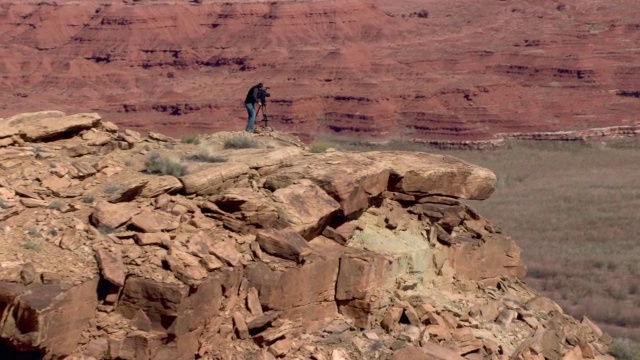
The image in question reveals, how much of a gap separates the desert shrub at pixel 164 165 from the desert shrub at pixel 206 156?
0.69m

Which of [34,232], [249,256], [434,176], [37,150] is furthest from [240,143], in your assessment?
[34,232]

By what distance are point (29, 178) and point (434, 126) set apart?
199ft

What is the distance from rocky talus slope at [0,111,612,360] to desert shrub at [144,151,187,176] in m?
0.12

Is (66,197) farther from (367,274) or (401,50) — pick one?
(401,50)

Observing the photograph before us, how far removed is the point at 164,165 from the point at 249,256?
1.82 metres

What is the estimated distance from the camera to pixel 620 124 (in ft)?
234

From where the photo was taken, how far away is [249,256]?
10.8 metres

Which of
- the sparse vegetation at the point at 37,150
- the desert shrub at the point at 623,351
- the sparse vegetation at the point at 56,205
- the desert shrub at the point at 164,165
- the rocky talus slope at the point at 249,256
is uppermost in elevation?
the sparse vegetation at the point at 37,150

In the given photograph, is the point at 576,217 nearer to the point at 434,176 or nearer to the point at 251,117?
the point at 251,117

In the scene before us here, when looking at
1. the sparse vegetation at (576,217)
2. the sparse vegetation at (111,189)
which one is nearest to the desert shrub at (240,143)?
the sparse vegetation at (111,189)

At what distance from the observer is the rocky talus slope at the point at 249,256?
951 centimetres

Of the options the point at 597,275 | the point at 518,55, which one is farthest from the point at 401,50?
the point at 597,275

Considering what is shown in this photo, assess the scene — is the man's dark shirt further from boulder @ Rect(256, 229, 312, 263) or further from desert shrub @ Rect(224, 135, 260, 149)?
boulder @ Rect(256, 229, 312, 263)

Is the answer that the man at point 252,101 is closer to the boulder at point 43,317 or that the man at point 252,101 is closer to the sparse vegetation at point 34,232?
the sparse vegetation at point 34,232
